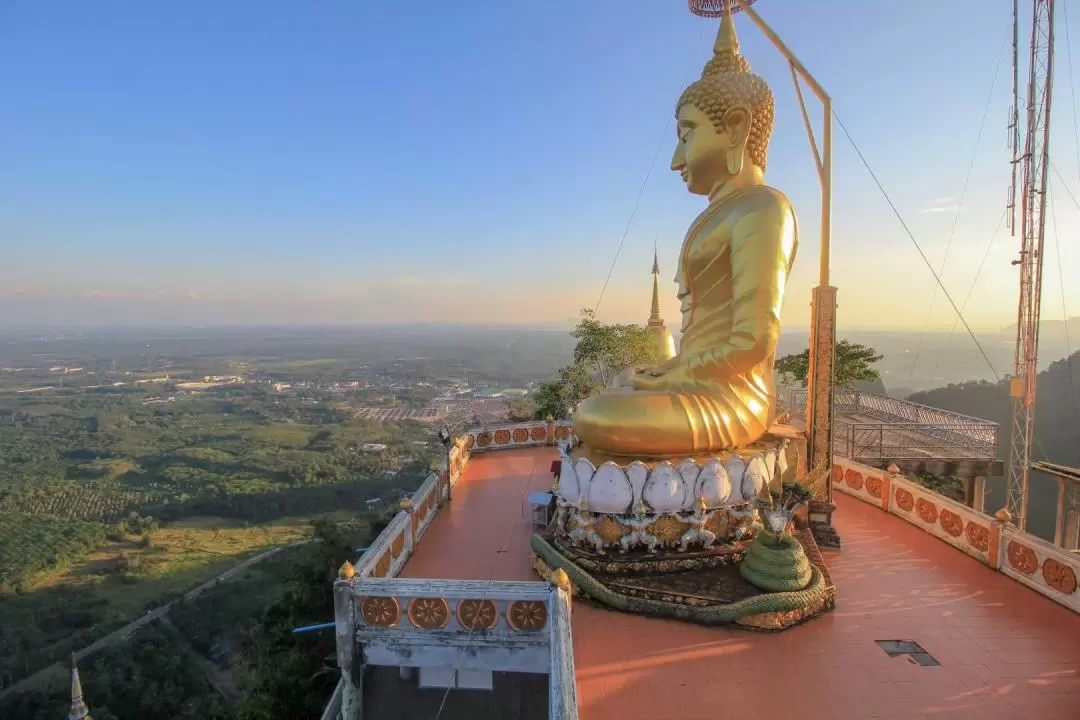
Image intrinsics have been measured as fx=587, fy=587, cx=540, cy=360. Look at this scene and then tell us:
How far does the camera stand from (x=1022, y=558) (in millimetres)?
Result: 6746

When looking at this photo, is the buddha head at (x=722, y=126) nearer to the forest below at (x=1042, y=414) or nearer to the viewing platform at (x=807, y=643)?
the viewing platform at (x=807, y=643)

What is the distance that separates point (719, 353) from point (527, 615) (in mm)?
3961

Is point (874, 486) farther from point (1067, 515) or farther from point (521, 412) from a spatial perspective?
point (521, 412)

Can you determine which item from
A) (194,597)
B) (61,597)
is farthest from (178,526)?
(194,597)

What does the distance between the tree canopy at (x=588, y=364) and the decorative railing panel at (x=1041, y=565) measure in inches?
442

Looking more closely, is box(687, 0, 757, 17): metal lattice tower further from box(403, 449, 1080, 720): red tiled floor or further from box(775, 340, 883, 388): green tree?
box(775, 340, 883, 388): green tree

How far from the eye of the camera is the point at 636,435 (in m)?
6.86

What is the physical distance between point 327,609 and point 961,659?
823cm

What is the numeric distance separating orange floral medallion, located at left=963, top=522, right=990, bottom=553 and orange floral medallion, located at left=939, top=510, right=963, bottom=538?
0.36ft

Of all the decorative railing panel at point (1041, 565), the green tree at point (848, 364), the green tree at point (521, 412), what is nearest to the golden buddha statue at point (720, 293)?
the decorative railing panel at point (1041, 565)

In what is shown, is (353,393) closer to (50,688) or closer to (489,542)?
(50,688)

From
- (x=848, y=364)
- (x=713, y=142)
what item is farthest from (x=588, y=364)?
(x=713, y=142)

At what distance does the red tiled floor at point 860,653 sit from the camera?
478cm

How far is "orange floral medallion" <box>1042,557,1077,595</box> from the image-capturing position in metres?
6.14
